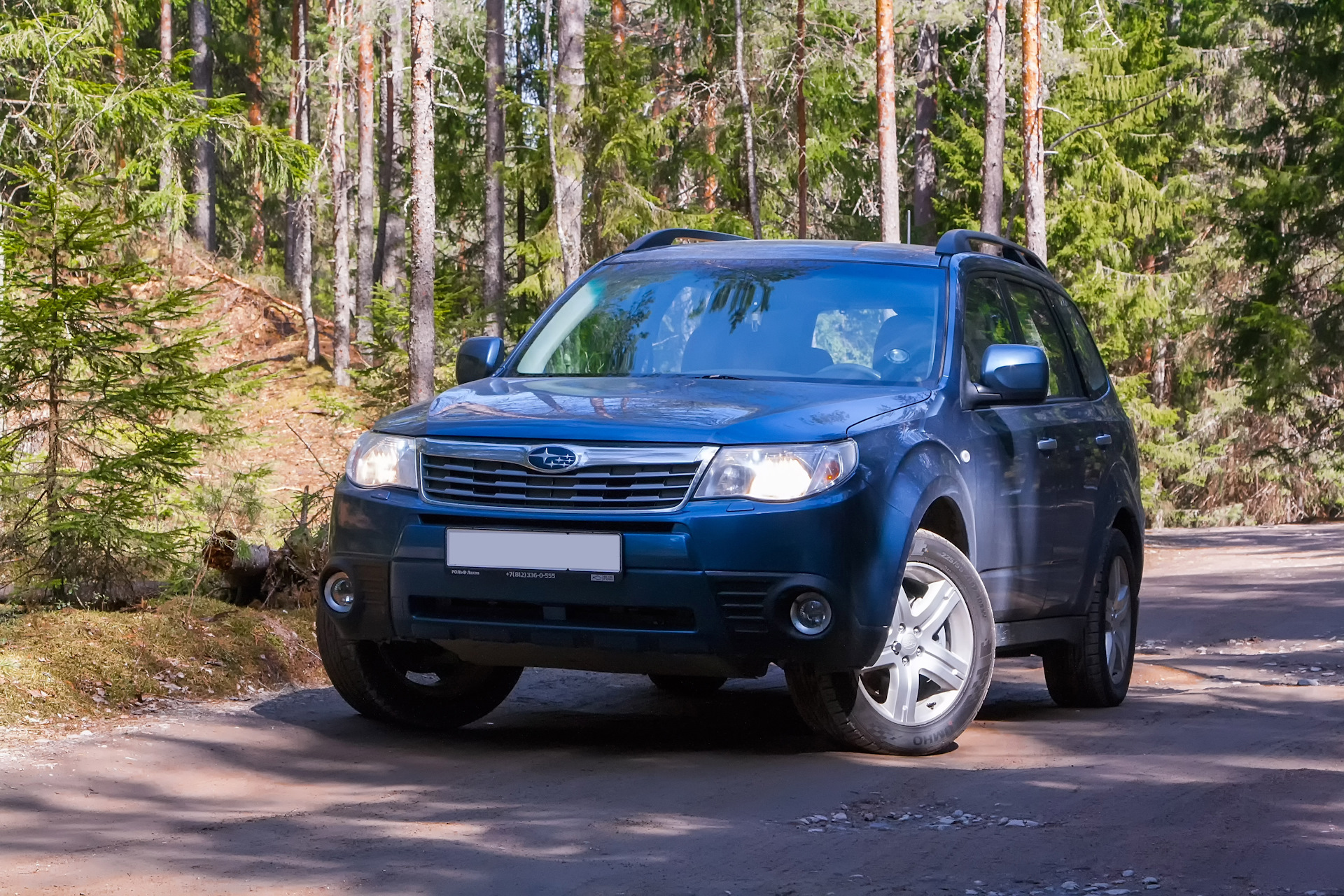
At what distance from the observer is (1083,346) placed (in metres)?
8.07

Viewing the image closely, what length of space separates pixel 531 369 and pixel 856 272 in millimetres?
1463

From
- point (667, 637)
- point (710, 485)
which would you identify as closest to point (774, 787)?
point (667, 637)

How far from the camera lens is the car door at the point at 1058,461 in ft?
22.8

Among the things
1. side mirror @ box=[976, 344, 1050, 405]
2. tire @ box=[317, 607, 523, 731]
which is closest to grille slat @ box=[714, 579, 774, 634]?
tire @ box=[317, 607, 523, 731]

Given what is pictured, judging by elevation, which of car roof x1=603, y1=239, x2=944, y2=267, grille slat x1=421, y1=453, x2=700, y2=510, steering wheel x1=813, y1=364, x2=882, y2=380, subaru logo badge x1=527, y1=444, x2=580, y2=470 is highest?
car roof x1=603, y1=239, x2=944, y2=267

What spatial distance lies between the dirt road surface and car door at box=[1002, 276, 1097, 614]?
2.25 ft

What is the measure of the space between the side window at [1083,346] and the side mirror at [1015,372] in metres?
1.64

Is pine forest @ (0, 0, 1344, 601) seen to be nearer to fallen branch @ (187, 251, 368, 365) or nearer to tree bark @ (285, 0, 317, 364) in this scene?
tree bark @ (285, 0, 317, 364)

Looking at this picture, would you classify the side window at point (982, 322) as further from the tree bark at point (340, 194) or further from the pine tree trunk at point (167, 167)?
the tree bark at point (340, 194)

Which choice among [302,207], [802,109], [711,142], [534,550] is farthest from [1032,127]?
[302,207]

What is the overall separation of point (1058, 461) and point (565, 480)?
2645 millimetres

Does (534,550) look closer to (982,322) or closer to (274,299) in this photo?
(982,322)

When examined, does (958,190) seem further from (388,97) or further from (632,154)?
(388,97)

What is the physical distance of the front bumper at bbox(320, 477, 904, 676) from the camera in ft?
17.4
